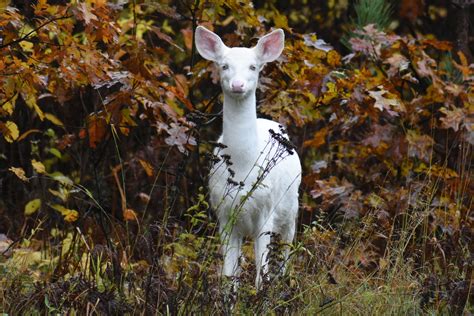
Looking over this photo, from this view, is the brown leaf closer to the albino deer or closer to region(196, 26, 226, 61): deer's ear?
the albino deer

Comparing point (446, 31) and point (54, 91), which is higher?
point (446, 31)

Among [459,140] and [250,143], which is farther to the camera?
[459,140]

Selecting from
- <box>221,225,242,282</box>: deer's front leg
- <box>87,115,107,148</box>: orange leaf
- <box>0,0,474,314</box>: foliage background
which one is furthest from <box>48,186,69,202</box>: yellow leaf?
<box>221,225,242,282</box>: deer's front leg

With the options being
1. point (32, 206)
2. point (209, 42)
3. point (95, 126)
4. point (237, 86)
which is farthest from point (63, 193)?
point (237, 86)

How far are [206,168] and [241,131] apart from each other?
3.13 ft

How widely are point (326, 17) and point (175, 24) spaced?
5.19 feet

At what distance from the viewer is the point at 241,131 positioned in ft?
19.5

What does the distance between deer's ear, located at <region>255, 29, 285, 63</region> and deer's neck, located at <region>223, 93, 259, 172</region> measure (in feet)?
0.85

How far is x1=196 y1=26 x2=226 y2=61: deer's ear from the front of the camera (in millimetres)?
6039

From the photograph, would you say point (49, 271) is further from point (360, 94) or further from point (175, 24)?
point (175, 24)

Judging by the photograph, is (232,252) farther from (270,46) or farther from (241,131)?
(270,46)

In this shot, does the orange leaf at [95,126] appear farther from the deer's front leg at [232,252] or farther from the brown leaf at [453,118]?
the brown leaf at [453,118]

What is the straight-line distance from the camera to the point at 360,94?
6.81 m

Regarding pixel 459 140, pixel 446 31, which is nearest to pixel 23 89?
pixel 459 140
